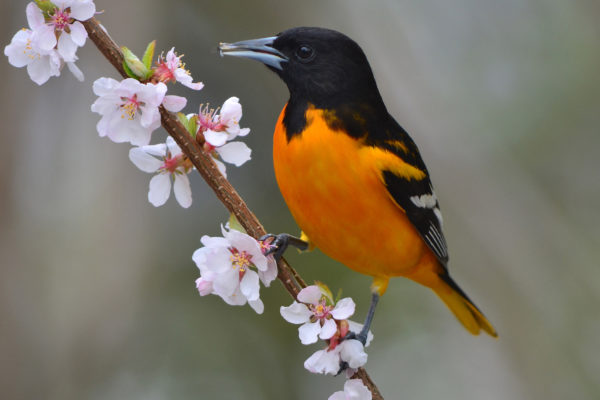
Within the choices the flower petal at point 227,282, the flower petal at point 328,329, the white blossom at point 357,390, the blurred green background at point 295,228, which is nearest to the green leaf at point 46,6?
the flower petal at point 227,282

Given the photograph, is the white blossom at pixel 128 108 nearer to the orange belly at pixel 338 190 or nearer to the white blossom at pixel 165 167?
the white blossom at pixel 165 167

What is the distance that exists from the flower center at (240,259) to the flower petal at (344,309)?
0.26 meters

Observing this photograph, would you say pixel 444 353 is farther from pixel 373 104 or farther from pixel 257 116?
pixel 373 104

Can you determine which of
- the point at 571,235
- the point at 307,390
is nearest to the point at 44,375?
the point at 307,390

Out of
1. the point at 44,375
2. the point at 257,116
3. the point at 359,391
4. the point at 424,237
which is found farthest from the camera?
the point at 257,116

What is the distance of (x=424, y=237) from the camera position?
304cm

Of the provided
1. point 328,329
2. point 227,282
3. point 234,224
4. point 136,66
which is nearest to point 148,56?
point 136,66

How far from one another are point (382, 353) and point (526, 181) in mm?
1943

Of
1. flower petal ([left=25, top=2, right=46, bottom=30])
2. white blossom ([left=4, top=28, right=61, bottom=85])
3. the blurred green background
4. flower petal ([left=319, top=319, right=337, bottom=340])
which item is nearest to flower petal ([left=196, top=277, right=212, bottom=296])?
flower petal ([left=319, top=319, right=337, bottom=340])

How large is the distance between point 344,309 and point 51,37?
1020 millimetres

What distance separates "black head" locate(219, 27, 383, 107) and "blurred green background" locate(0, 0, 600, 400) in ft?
8.91

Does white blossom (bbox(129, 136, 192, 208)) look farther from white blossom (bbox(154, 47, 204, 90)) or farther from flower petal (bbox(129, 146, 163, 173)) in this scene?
white blossom (bbox(154, 47, 204, 90))

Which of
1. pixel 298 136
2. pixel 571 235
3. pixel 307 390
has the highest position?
pixel 298 136

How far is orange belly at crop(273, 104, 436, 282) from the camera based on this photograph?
260 centimetres
